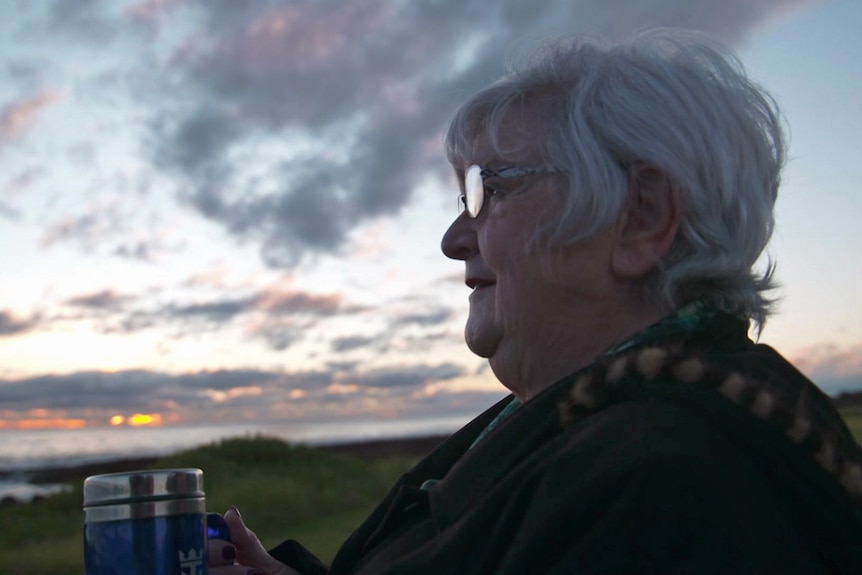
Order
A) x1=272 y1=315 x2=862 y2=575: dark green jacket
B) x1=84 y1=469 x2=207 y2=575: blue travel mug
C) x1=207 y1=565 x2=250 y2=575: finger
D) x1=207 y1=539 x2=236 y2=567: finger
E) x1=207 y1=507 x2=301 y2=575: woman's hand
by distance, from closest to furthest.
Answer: x1=272 y1=315 x2=862 y2=575: dark green jacket < x1=84 y1=469 x2=207 y2=575: blue travel mug < x1=207 y1=539 x2=236 y2=567: finger < x1=207 y1=565 x2=250 y2=575: finger < x1=207 y1=507 x2=301 y2=575: woman's hand

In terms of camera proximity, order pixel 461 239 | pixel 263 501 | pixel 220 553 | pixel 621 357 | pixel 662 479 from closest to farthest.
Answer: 1. pixel 662 479
2. pixel 621 357
3. pixel 220 553
4. pixel 461 239
5. pixel 263 501

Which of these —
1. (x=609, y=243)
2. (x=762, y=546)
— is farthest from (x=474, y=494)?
(x=609, y=243)

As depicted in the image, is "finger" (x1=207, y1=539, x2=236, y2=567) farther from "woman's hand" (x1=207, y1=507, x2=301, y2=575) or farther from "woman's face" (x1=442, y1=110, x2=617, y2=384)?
"woman's face" (x1=442, y1=110, x2=617, y2=384)

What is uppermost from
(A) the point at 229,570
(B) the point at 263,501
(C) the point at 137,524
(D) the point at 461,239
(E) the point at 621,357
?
(D) the point at 461,239

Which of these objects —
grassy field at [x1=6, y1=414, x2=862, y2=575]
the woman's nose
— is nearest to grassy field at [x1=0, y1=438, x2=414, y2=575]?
grassy field at [x1=6, y1=414, x2=862, y2=575]

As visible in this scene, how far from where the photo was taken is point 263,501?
5816 mm

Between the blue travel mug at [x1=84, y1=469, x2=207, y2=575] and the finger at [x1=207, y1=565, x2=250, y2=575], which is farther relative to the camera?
the finger at [x1=207, y1=565, x2=250, y2=575]

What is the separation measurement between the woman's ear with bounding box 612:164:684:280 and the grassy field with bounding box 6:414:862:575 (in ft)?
11.0

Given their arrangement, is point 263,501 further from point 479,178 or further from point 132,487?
point 132,487

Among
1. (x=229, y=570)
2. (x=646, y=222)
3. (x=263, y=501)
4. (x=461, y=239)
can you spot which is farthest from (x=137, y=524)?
(x=263, y=501)

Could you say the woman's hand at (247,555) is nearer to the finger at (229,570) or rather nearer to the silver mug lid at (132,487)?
the finger at (229,570)

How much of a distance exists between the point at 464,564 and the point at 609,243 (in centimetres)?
65

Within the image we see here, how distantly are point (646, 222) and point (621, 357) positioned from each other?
Answer: 36 cm

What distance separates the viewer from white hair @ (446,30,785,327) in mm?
1573
